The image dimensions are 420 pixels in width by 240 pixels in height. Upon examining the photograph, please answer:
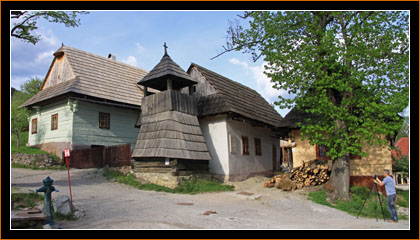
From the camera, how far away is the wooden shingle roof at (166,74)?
17.5 m

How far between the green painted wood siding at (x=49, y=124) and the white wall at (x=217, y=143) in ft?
30.7

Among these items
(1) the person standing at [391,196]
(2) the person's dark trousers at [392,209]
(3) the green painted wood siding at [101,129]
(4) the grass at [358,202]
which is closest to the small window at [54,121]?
(3) the green painted wood siding at [101,129]

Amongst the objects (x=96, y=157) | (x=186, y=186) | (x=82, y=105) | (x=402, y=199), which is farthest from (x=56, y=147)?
(x=402, y=199)

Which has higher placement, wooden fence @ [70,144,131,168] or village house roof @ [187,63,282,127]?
village house roof @ [187,63,282,127]

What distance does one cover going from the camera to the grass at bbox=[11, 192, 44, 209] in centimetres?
940

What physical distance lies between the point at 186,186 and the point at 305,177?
19.1 ft

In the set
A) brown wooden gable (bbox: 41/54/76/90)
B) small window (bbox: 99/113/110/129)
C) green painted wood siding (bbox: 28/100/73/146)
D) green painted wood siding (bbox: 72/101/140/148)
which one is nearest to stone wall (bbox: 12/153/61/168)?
green painted wood siding (bbox: 28/100/73/146)

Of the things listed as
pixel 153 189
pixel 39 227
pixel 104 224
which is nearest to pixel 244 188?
pixel 153 189

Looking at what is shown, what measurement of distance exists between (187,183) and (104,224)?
781cm

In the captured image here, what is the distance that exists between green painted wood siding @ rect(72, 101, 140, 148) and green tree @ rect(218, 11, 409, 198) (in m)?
13.3

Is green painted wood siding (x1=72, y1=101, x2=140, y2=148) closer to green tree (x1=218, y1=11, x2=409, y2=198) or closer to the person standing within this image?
green tree (x1=218, y1=11, x2=409, y2=198)

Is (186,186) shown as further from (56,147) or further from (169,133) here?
(56,147)

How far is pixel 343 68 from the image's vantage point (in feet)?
44.4
